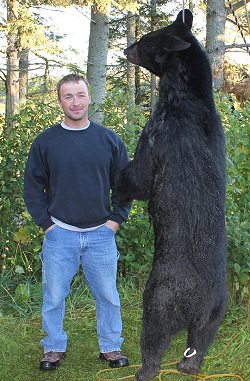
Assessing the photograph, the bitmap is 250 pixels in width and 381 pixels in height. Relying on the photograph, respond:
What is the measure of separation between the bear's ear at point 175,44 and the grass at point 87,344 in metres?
2.15

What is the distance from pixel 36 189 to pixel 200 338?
56.1 inches

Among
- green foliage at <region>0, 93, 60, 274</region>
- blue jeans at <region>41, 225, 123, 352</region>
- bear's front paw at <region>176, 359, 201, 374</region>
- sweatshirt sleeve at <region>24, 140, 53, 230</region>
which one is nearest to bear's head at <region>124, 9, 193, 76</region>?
sweatshirt sleeve at <region>24, 140, 53, 230</region>

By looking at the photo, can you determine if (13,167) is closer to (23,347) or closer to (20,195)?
(20,195)

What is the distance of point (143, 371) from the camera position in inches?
109

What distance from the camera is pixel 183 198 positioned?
8.61 feet

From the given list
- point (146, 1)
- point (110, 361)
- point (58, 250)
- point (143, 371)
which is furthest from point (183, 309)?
point (146, 1)

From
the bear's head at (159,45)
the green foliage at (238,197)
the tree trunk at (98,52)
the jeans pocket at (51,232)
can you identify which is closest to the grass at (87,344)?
the green foliage at (238,197)

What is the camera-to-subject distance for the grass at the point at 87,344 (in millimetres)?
3701

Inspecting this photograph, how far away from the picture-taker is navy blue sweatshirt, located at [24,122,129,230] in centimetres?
338

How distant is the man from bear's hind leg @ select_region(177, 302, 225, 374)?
0.93 m

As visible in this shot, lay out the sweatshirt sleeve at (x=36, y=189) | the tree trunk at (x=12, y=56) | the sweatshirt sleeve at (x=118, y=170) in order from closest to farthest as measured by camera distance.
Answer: the sweatshirt sleeve at (x=36, y=189)
the sweatshirt sleeve at (x=118, y=170)
the tree trunk at (x=12, y=56)

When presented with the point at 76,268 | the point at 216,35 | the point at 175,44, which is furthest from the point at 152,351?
the point at 216,35

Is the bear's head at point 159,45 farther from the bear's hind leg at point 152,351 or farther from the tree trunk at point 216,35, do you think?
the tree trunk at point 216,35

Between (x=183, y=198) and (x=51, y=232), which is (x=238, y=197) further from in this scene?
(x=183, y=198)
